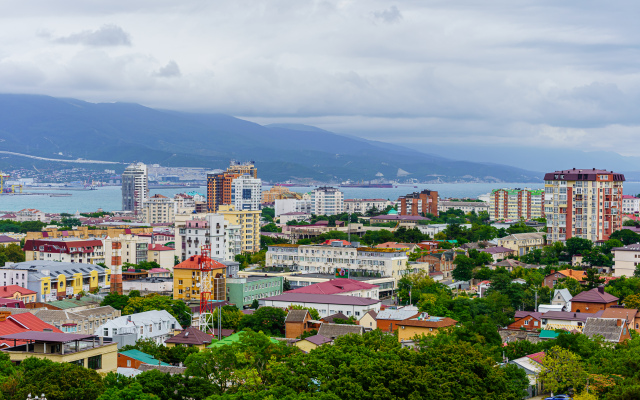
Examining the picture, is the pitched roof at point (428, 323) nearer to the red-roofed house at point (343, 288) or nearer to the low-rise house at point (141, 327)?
the low-rise house at point (141, 327)

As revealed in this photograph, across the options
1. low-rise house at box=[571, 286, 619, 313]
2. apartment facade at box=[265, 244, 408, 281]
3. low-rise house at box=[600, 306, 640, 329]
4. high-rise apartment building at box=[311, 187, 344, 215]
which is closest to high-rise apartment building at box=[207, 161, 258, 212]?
high-rise apartment building at box=[311, 187, 344, 215]

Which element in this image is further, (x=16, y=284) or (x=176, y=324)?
(x=16, y=284)

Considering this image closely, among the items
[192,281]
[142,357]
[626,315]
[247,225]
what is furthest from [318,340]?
[247,225]

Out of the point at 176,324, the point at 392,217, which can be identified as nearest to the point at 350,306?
the point at 176,324

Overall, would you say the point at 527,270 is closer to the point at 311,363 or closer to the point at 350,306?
the point at 350,306

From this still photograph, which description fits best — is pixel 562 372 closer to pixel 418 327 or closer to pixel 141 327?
pixel 418 327

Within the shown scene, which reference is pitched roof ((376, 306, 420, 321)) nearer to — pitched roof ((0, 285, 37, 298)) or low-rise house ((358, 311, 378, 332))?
low-rise house ((358, 311, 378, 332))
